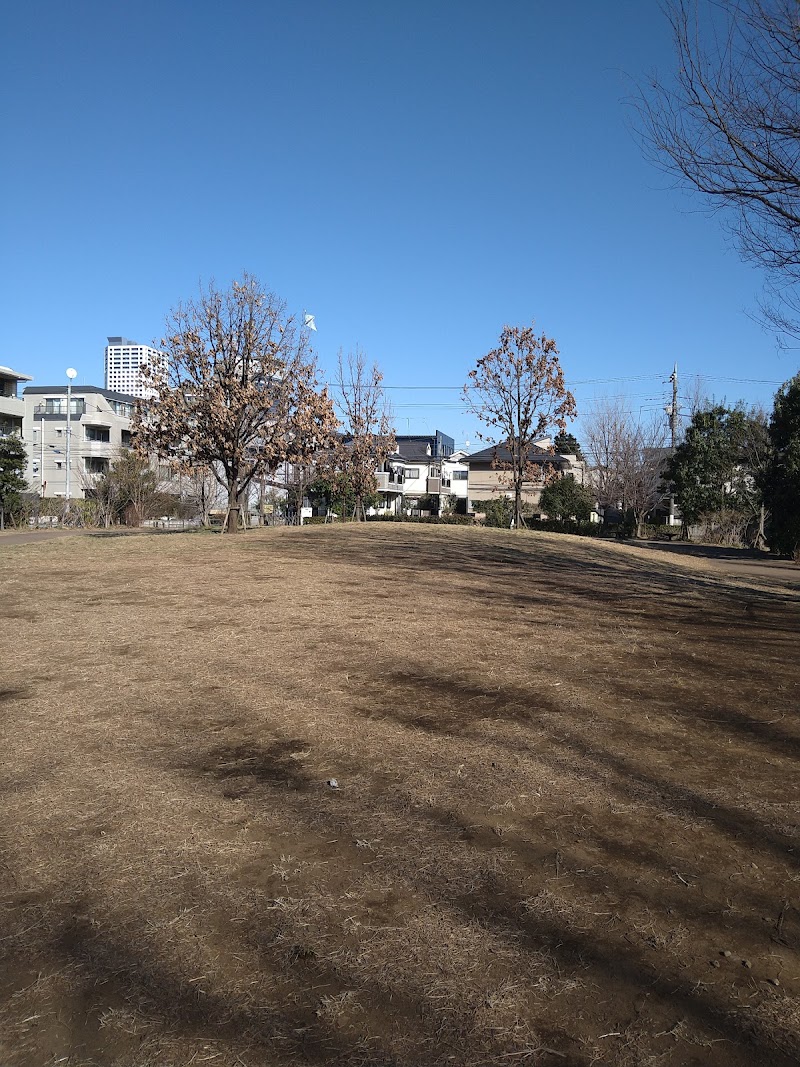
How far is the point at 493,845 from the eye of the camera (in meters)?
2.53

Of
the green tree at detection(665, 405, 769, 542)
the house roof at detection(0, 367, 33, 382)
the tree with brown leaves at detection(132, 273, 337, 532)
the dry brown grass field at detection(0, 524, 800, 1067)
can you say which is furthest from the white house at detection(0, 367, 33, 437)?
the dry brown grass field at detection(0, 524, 800, 1067)

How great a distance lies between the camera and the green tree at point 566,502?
35156 millimetres

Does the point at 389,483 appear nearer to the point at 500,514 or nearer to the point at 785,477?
the point at 500,514

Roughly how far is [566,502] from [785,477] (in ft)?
56.5

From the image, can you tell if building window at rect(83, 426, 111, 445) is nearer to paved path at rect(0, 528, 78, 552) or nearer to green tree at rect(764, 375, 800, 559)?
paved path at rect(0, 528, 78, 552)

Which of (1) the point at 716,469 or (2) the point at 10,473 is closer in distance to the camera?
(2) the point at 10,473

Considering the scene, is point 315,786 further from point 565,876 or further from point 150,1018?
point 150,1018

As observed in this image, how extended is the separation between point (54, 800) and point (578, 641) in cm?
405

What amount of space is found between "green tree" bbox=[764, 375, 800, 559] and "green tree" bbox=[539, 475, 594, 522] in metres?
14.7

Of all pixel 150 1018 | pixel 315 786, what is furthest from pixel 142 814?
pixel 150 1018

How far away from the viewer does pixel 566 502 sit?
35250 millimetres

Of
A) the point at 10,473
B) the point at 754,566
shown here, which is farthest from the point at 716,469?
the point at 10,473

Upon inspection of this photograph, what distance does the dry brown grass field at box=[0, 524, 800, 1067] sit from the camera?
1.72 metres

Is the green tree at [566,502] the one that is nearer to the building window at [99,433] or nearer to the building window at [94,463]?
the building window at [94,463]
